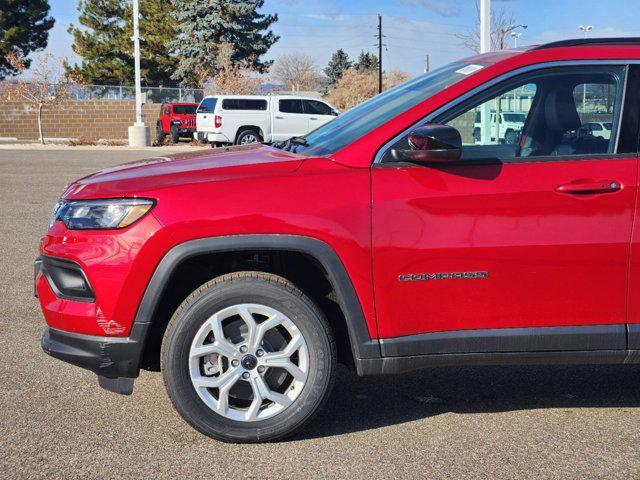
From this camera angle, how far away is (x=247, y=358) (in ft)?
12.7

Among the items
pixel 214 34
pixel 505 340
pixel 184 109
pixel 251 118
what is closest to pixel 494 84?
pixel 505 340

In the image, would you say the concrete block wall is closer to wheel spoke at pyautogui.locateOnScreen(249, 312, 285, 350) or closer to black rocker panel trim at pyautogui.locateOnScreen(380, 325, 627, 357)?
wheel spoke at pyautogui.locateOnScreen(249, 312, 285, 350)

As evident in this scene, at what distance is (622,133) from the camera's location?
13.1 ft

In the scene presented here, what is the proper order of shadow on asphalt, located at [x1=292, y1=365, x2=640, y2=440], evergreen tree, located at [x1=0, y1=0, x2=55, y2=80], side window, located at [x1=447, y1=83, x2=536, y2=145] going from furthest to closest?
evergreen tree, located at [x1=0, y1=0, x2=55, y2=80] < shadow on asphalt, located at [x1=292, y1=365, x2=640, y2=440] < side window, located at [x1=447, y1=83, x2=536, y2=145]

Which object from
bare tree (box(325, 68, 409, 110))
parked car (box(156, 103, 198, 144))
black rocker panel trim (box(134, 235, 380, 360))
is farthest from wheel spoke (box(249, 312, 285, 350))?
bare tree (box(325, 68, 409, 110))

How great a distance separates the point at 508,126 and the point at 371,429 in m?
1.68

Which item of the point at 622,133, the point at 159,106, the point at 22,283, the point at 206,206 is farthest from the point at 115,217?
the point at 159,106

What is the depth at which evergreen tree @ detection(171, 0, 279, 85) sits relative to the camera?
5516 cm

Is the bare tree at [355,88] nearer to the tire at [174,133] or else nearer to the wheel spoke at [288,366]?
the tire at [174,133]

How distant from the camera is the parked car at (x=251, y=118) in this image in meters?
27.7

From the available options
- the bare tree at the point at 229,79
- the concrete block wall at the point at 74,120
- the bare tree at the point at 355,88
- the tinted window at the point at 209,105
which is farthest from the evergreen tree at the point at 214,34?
the tinted window at the point at 209,105

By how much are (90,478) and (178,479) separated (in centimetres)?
38

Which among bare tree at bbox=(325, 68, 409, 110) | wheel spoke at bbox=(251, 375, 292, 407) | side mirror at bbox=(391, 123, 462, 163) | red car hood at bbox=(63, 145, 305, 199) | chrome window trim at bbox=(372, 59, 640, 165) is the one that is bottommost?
wheel spoke at bbox=(251, 375, 292, 407)

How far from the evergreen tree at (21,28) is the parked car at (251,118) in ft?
105
